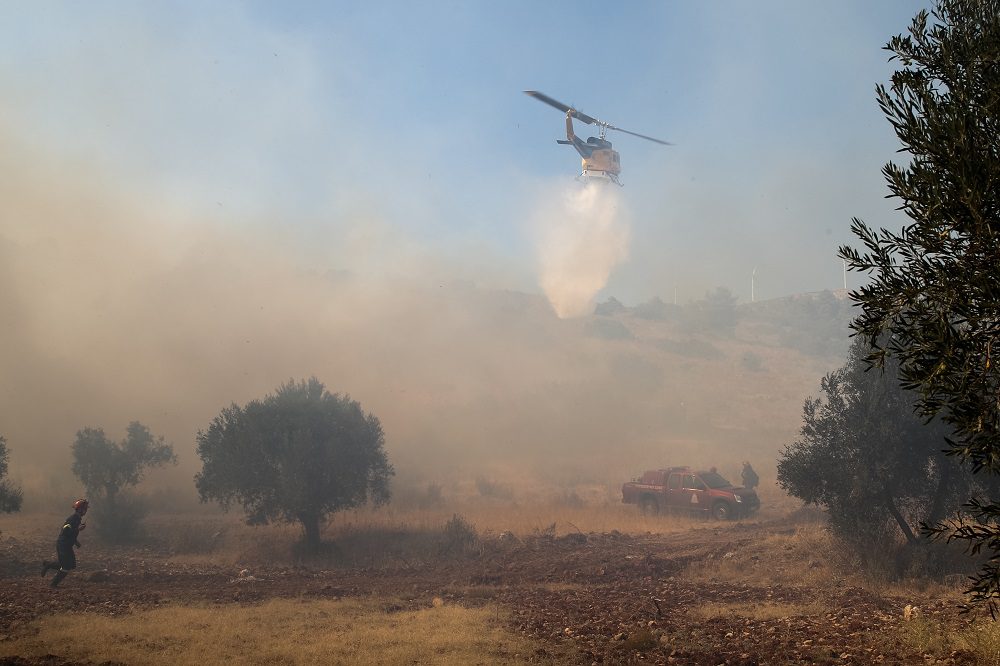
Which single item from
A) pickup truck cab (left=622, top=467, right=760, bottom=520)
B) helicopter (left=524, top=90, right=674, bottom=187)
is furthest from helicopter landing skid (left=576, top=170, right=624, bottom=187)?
pickup truck cab (left=622, top=467, right=760, bottom=520)

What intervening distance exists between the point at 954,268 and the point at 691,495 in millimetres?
28426

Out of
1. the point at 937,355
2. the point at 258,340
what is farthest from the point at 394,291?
the point at 937,355

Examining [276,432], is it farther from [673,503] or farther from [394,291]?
[394,291]

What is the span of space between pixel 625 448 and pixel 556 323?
60166 mm

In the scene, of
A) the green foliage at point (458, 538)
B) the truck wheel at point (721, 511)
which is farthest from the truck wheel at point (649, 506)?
the green foliage at point (458, 538)

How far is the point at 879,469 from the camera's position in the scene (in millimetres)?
17031

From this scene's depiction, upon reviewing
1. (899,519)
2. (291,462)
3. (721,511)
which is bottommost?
(721,511)

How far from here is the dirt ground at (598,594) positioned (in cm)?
1137

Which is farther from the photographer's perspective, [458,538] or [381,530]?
[381,530]

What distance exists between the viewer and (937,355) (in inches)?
207

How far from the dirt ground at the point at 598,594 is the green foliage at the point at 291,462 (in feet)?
10.4

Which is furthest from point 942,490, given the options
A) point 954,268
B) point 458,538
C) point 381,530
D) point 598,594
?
point 381,530

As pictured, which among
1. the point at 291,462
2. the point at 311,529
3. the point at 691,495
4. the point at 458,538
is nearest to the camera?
the point at 311,529

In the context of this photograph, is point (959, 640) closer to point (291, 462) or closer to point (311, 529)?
point (311, 529)
